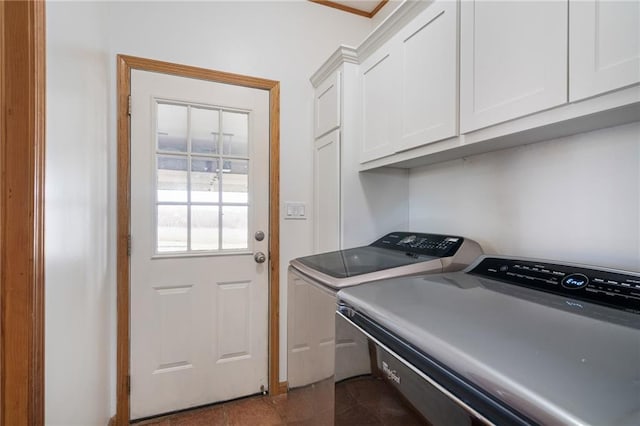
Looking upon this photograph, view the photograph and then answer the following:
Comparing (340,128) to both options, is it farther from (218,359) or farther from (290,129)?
(218,359)

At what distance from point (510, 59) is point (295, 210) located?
1.45 m

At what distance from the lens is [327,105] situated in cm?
190

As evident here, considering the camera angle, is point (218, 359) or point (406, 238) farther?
point (218, 359)

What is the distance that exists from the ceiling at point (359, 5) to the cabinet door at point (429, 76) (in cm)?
105

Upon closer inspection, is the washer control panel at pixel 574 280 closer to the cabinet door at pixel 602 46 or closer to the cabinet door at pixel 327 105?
the cabinet door at pixel 602 46

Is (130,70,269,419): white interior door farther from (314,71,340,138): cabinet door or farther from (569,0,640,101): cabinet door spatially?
(569,0,640,101): cabinet door

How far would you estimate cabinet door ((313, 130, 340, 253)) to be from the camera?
1772mm

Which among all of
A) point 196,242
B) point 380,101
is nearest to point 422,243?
point 380,101

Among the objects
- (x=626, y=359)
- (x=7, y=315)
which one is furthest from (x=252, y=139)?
(x=626, y=359)

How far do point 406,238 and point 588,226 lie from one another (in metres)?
0.72

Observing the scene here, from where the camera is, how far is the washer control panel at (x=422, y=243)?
1.28m

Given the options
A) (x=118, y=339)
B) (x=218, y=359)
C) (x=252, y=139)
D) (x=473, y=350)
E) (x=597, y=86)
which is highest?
(x=252, y=139)

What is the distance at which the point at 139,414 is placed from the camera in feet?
5.75

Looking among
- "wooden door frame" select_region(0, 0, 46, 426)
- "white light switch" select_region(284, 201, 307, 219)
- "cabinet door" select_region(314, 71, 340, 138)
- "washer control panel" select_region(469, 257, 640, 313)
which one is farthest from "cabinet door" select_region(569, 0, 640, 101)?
"white light switch" select_region(284, 201, 307, 219)
